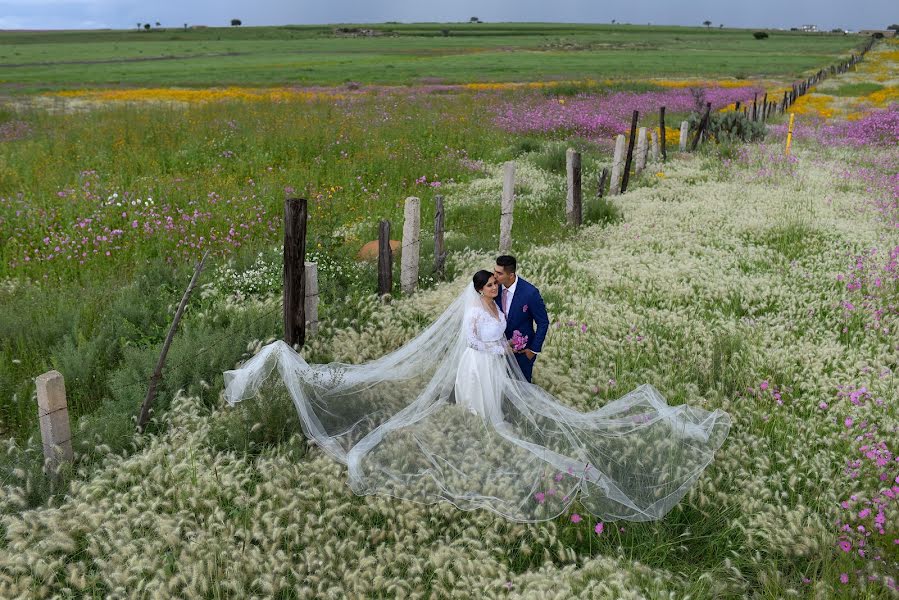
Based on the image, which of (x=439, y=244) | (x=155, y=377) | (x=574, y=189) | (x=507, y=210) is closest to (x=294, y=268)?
(x=155, y=377)

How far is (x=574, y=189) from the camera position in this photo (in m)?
12.3

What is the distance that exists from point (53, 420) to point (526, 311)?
11.9 feet

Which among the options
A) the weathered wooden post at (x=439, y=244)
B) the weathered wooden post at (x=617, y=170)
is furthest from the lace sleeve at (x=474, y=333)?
the weathered wooden post at (x=617, y=170)

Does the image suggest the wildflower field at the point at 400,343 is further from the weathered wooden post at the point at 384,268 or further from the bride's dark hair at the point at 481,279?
the bride's dark hair at the point at 481,279

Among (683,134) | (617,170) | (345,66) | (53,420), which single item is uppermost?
(345,66)

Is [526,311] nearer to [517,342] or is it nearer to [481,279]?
[517,342]

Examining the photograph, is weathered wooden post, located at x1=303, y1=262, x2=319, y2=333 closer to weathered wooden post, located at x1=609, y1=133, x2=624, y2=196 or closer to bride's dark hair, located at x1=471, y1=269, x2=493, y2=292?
bride's dark hair, located at x1=471, y1=269, x2=493, y2=292

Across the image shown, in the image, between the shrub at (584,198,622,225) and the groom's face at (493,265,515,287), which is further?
the shrub at (584,198,622,225)

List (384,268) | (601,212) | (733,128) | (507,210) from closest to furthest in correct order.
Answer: (384,268) → (507,210) → (601,212) → (733,128)

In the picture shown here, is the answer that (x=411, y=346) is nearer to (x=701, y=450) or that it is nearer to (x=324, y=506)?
(x=324, y=506)

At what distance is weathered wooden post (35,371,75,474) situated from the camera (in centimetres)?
440

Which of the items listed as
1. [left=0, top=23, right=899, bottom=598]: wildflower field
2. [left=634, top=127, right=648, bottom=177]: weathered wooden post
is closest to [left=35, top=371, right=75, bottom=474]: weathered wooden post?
[left=0, top=23, right=899, bottom=598]: wildflower field

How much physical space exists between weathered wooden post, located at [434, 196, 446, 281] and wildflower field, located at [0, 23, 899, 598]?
0.22 m

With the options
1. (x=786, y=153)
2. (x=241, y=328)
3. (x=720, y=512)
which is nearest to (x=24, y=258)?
(x=241, y=328)
